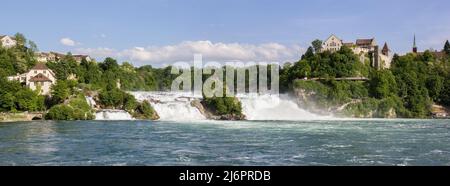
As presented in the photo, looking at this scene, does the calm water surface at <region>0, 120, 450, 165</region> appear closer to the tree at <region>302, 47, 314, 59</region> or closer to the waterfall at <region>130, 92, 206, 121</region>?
the waterfall at <region>130, 92, 206, 121</region>

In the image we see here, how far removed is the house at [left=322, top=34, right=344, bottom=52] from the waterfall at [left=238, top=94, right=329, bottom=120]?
21323mm

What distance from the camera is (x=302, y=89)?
5906 cm

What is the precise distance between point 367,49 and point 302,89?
18411 mm

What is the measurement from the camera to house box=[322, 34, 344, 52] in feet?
244

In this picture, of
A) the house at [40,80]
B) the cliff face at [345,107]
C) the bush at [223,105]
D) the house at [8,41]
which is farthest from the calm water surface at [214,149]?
the house at [8,41]

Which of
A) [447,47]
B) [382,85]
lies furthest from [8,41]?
[447,47]

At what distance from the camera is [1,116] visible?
37875 millimetres

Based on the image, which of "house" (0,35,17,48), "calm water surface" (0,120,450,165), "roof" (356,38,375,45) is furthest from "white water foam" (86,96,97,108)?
"roof" (356,38,375,45)

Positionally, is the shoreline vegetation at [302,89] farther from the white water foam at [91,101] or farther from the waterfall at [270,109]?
the waterfall at [270,109]

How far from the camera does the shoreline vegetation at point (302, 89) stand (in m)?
41.5
